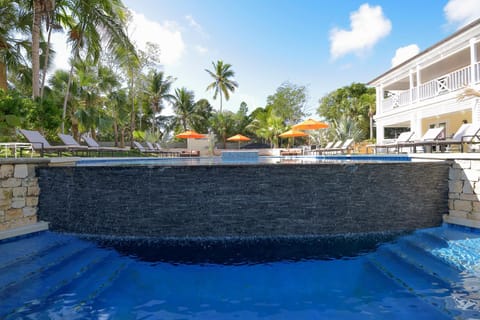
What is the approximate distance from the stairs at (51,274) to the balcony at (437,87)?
519 inches

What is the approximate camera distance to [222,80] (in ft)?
111

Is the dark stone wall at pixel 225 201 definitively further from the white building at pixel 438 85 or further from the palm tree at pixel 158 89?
the palm tree at pixel 158 89

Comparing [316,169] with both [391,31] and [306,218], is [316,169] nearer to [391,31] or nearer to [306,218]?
[306,218]

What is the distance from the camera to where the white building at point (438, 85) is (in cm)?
1120

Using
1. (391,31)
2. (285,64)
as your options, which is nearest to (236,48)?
(285,64)

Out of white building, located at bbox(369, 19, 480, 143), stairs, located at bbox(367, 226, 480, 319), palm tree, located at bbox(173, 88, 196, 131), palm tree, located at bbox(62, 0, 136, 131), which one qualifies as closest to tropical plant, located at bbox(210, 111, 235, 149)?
palm tree, located at bbox(173, 88, 196, 131)

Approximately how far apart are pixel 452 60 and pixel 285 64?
78.4ft

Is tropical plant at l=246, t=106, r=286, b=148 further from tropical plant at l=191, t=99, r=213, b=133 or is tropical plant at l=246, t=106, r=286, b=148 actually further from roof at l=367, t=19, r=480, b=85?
roof at l=367, t=19, r=480, b=85

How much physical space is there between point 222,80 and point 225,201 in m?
30.8

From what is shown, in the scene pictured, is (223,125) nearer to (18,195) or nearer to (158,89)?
(158,89)

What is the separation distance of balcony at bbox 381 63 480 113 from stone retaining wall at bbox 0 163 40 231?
1396cm

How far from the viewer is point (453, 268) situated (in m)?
3.55

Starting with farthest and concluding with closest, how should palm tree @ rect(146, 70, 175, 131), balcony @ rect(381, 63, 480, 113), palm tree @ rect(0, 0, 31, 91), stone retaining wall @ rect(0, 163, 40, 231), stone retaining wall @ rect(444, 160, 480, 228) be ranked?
palm tree @ rect(146, 70, 175, 131) → palm tree @ rect(0, 0, 31, 91) → balcony @ rect(381, 63, 480, 113) → stone retaining wall @ rect(444, 160, 480, 228) → stone retaining wall @ rect(0, 163, 40, 231)

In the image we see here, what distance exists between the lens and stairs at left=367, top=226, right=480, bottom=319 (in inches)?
112
